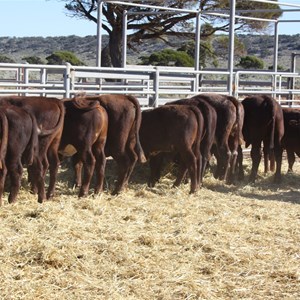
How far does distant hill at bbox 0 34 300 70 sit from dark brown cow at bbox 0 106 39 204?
51.9 meters

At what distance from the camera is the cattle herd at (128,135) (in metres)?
9.27

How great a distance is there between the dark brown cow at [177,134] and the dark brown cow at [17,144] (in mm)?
2365

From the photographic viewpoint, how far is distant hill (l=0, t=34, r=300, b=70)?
220 ft

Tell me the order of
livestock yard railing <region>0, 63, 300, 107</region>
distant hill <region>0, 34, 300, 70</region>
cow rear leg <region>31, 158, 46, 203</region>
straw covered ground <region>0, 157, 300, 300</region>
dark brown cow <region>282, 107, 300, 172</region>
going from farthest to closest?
1. distant hill <region>0, 34, 300, 70</region>
2. dark brown cow <region>282, 107, 300, 172</region>
3. livestock yard railing <region>0, 63, 300, 107</region>
4. cow rear leg <region>31, 158, 46, 203</region>
5. straw covered ground <region>0, 157, 300, 300</region>

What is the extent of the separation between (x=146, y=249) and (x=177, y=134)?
13.0 ft

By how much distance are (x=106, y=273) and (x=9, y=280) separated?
83cm

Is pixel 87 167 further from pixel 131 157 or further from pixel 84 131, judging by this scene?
pixel 131 157

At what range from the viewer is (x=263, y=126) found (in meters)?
12.7

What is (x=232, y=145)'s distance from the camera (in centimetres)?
1234

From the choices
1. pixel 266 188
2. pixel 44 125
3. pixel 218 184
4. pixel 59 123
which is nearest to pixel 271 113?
pixel 266 188

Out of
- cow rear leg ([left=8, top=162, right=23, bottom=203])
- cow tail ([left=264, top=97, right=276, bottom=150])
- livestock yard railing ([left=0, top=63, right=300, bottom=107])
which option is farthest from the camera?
cow tail ([left=264, top=97, right=276, bottom=150])

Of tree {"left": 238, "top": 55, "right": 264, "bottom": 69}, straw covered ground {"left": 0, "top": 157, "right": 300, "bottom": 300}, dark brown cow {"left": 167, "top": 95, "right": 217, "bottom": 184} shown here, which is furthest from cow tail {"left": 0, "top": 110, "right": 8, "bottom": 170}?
tree {"left": 238, "top": 55, "right": 264, "bottom": 69}

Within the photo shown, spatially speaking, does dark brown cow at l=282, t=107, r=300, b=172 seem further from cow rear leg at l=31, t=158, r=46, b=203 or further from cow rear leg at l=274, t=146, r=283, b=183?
cow rear leg at l=31, t=158, r=46, b=203

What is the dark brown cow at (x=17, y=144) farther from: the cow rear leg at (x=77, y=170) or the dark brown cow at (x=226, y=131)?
the dark brown cow at (x=226, y=131)
